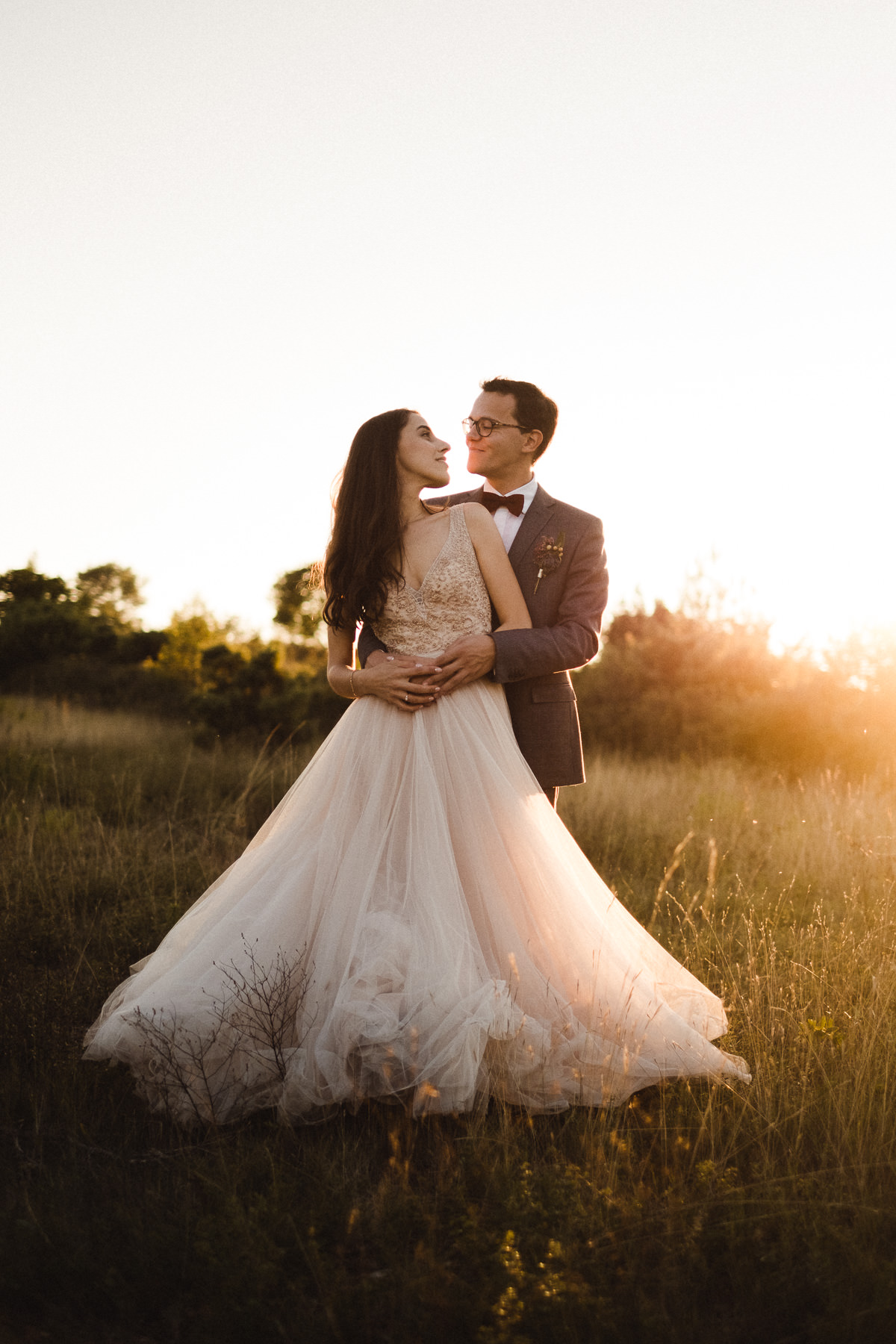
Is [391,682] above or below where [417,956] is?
above

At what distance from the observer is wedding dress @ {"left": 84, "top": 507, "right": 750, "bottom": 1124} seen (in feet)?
8.77

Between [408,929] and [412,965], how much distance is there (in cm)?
12

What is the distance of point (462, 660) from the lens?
128 inches

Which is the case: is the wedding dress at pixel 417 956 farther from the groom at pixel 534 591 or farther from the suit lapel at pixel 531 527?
the suit lapel at pixel 531 527

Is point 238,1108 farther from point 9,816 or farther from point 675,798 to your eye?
point 675,798

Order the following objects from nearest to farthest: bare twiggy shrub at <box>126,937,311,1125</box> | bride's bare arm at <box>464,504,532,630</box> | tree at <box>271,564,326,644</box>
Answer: bare twiggy shrub at <box>126,937,311,1125</box>, bride's bare arm at <box>464,504,532,630</box>, tree at <box>271,564,326,644</box>

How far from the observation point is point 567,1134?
2.74m

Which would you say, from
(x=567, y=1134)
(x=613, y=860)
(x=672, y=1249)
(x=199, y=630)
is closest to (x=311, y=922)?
(x=567, y=1134)

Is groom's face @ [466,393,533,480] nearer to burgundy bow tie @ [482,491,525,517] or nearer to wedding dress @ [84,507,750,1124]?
burgundy bow tie @ [482,491,525,517]

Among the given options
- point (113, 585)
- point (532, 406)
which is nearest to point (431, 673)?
point (532, 406)

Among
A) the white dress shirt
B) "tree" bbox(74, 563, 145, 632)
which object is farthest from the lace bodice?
"tree" bbox(74, 563, 145, 632)

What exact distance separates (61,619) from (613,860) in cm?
2078

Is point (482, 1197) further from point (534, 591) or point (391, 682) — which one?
point (534, 591)

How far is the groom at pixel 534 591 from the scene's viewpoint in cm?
332
